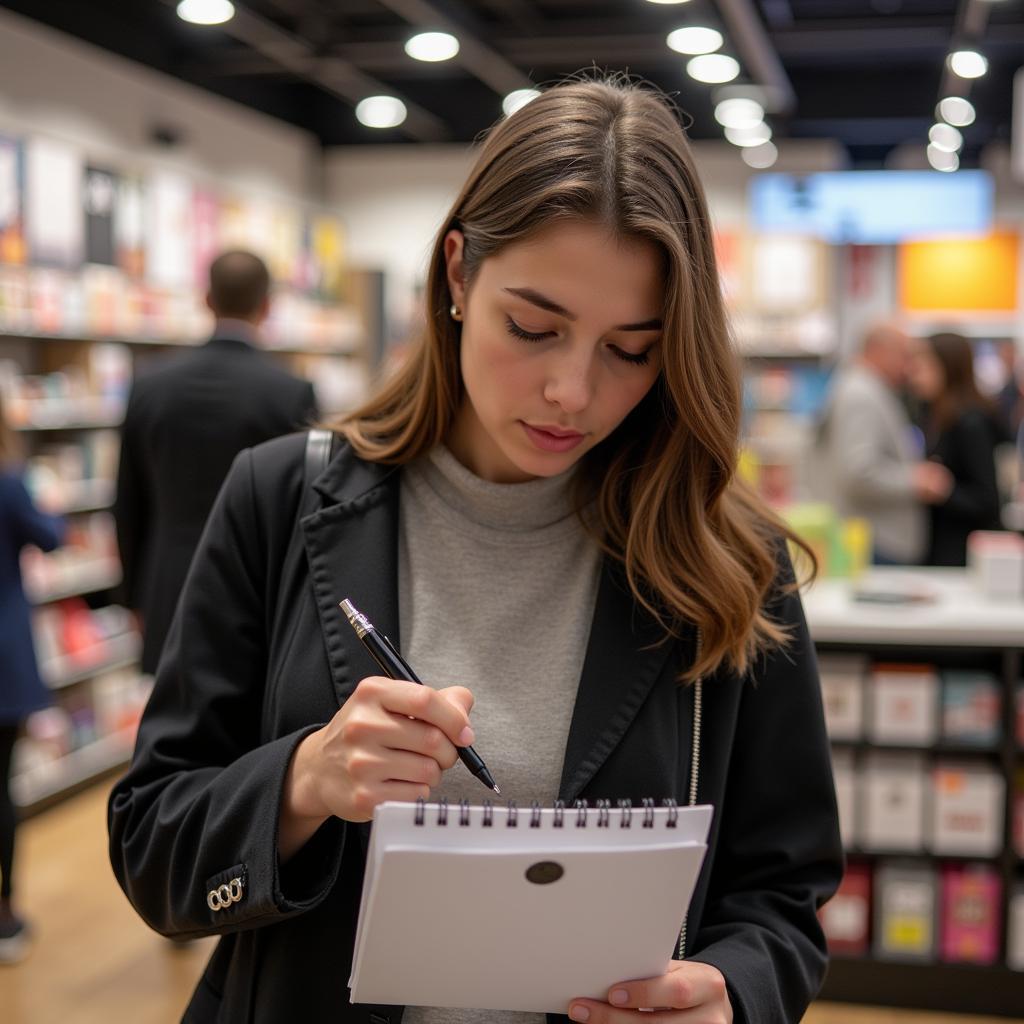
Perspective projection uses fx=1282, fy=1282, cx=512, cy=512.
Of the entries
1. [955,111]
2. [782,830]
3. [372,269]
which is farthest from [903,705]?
[955,111]

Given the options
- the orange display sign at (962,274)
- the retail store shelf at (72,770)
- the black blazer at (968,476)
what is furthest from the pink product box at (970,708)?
the orange display sign at (962,274)

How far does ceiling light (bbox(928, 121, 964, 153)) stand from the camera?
1133cm

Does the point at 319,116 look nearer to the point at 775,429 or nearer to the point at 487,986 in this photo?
the point at 775,429

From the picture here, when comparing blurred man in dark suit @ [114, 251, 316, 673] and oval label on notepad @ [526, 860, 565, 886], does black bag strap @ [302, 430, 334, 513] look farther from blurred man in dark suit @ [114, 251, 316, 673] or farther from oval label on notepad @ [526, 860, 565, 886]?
blurred man in dark suit @ [114, 251, 316, 673]

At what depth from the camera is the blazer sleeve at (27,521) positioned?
4.38 meters

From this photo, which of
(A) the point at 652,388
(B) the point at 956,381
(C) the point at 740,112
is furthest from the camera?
(C) the point at 740,112

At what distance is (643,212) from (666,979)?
0.76 meters

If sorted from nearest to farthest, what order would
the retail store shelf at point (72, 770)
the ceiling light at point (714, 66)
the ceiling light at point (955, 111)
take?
the retail store shelf at point (72, 770) → the ceiling light at point (714, 66) → the ceiling light at point (955, 111)

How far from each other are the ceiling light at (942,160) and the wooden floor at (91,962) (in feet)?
36.2

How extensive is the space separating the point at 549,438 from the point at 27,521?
3.44 metres

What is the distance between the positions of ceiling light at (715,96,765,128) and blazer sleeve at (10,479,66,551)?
6386 millimetres

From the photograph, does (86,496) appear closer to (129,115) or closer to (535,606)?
(129,115)

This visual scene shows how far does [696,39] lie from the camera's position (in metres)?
7.33

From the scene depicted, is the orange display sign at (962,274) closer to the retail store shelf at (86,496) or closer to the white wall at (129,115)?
the white wall at (129,115)
